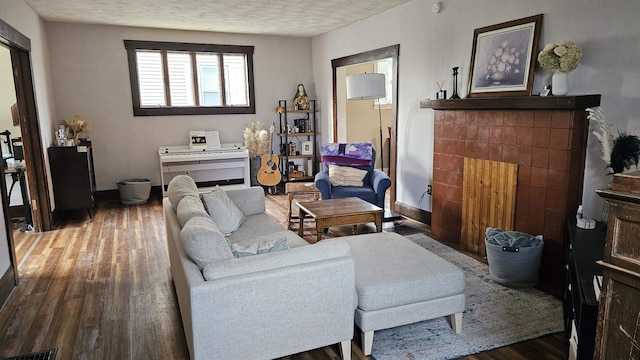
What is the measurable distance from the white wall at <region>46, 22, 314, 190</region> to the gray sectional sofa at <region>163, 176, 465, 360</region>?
4.26m

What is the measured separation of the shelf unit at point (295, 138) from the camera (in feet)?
23.1

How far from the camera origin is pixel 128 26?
238 inches

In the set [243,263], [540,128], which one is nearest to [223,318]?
[243,263]

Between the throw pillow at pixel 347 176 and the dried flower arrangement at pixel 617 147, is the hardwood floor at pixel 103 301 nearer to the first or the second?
the throw pillow at pixel 347 176

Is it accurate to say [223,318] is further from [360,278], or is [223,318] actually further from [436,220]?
[436,220]

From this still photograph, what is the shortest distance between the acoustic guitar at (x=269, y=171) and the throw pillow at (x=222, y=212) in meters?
3.13

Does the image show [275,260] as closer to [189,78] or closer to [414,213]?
[414,213]

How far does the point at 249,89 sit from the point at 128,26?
1.95 meters

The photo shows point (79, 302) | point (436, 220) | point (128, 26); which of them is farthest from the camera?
point (128, 26)

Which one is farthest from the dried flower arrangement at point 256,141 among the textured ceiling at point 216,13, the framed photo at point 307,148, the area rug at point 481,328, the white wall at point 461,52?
the area rug at point 481,328

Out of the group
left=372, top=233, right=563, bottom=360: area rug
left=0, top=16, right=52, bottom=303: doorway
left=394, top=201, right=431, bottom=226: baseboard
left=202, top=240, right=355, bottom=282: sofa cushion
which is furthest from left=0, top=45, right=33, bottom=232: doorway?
left=372, top=233, right=563, bottom=360: area rug

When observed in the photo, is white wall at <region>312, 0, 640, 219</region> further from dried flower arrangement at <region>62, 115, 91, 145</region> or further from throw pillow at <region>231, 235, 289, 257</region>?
dried flower arrangement at <region>62, 115, 91, 145</region>

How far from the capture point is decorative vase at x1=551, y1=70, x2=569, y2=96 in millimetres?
3021

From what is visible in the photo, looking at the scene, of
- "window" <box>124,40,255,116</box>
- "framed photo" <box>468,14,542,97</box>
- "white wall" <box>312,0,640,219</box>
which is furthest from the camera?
"window" <box>124,40,255,116</box>
